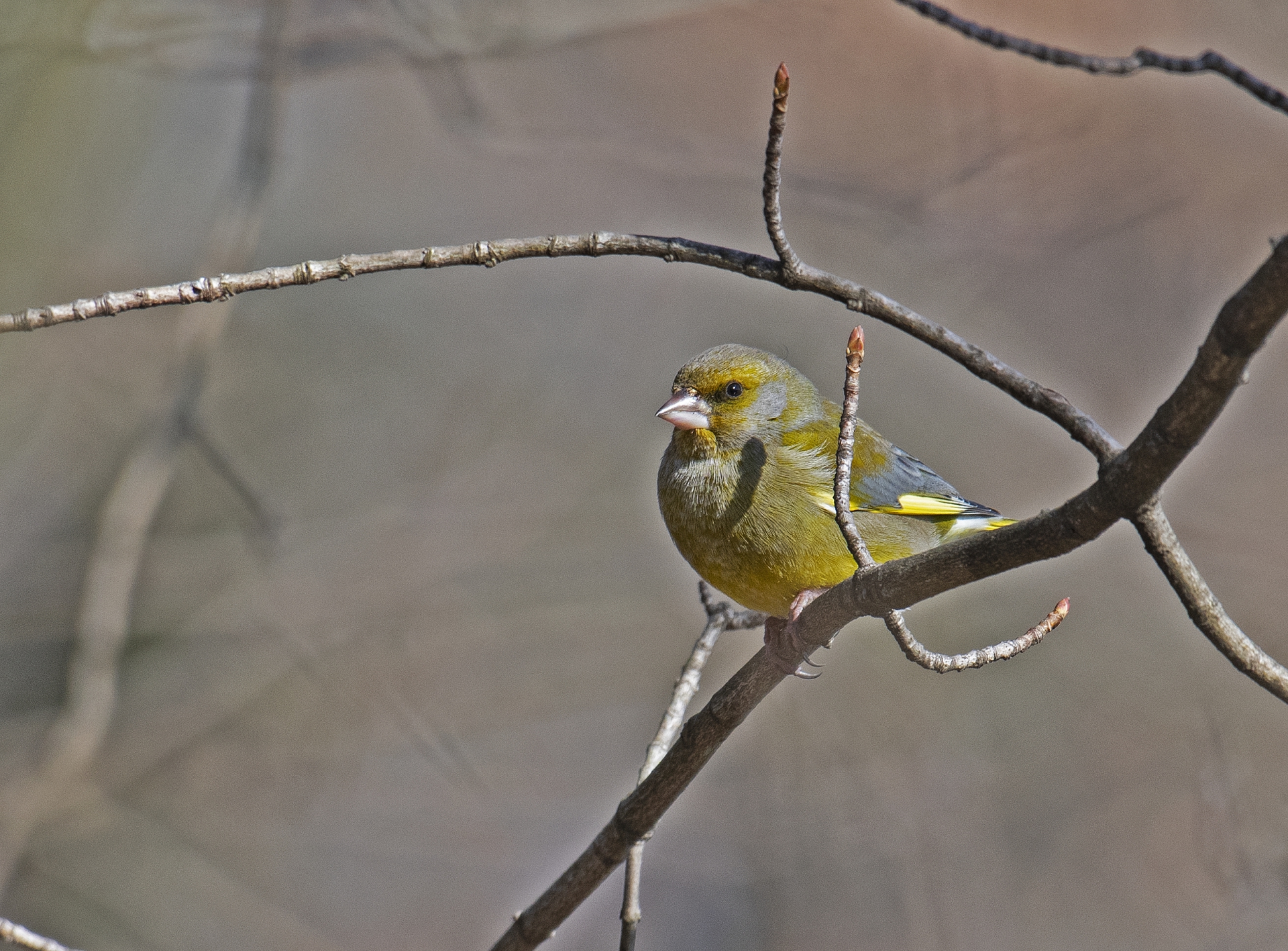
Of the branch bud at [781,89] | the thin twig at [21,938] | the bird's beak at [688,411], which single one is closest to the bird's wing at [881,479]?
the bird's beak at [688,411]

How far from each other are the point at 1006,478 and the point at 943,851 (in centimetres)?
209

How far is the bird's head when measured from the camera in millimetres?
4141

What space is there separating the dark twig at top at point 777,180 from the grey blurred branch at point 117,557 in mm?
4255

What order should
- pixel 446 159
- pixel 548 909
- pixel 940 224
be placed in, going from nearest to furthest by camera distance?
1. pixel 548 909
2. pixel 940 224
3. pixel 446 159

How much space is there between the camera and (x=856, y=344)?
243cm

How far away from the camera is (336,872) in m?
7.41

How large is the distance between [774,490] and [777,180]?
1756 mm

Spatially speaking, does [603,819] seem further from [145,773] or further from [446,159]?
[446,159]

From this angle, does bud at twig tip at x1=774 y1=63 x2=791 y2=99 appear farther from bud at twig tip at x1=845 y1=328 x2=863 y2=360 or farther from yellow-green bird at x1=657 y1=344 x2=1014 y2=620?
yellow-green bird at x1=657 y1=344 x2=1014 y2=620

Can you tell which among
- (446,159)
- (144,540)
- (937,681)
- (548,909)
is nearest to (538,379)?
(446,159)

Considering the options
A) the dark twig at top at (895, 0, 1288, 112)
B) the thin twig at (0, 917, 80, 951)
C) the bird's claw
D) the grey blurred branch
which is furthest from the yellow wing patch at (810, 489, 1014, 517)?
the grey blurred branch

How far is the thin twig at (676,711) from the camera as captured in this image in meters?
3.22

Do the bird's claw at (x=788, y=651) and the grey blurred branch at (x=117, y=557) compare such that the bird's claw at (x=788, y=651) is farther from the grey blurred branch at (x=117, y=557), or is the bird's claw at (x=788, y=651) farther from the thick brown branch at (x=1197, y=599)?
the grey blurred branch at (x=117, y=557)

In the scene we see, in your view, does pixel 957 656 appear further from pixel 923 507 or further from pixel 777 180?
pixel 923 507
